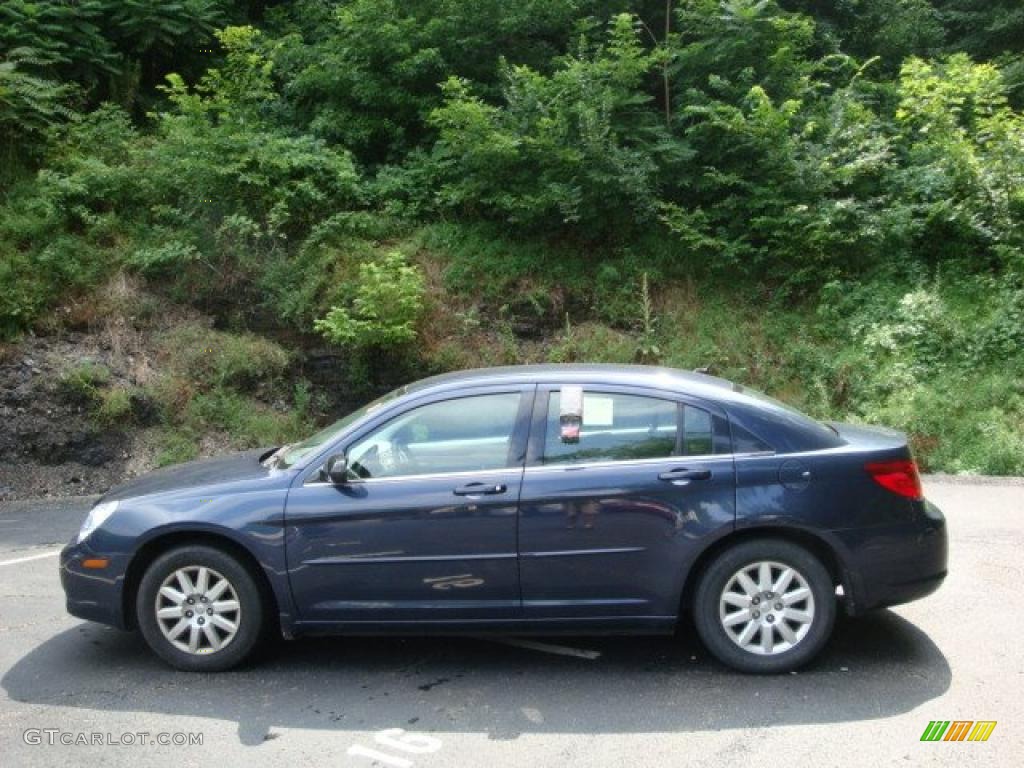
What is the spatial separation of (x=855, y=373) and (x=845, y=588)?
23.4 feet

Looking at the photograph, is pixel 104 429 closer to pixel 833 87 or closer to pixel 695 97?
pixel 695 97

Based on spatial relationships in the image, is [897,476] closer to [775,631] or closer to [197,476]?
[775,631]

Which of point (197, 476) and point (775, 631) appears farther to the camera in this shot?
point (197, 476)

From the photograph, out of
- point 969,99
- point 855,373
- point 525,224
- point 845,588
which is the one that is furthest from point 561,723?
point 969,99

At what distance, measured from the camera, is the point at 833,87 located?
15.7 meters

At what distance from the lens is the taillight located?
200 inches

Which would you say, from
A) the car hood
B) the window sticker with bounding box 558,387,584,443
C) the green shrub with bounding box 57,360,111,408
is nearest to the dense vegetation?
the green shrub with bounding box 57,360,111,408

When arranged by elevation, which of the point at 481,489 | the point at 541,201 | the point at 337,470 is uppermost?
the point at 541,201

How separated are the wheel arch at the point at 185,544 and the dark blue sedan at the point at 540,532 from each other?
0.01 m

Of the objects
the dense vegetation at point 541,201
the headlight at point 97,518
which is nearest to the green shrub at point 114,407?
the dense vegetation at point 541,201

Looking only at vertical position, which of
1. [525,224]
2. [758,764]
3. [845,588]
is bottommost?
[758,764]

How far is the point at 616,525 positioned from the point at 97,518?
2.87 meters

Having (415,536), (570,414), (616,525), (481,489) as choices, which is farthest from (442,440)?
(616,525)

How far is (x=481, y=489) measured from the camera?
5059mm
